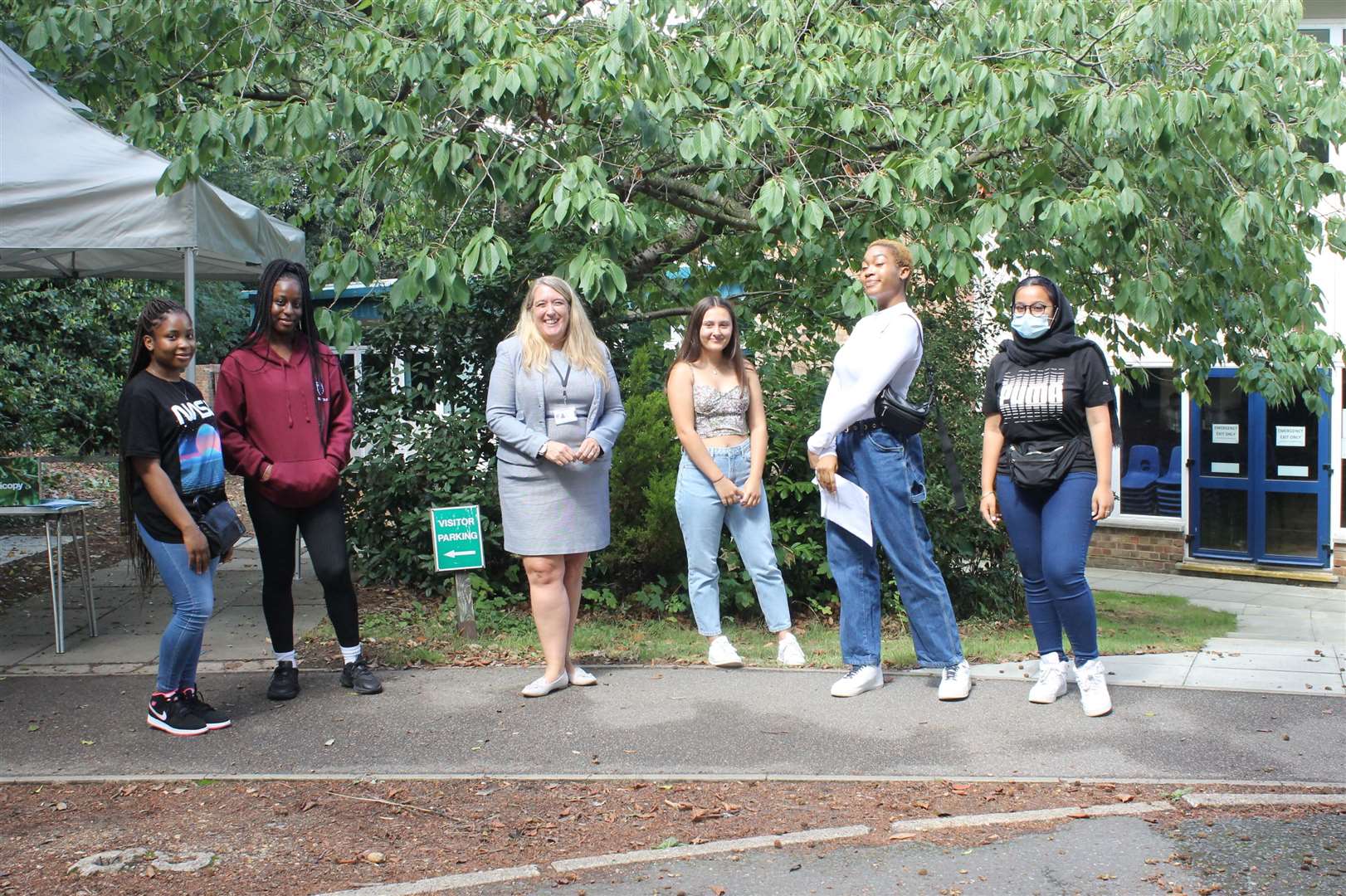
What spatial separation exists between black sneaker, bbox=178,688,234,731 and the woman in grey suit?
1.30 m

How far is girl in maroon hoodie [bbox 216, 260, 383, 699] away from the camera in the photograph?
5.40 metres

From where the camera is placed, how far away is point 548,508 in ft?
18.0

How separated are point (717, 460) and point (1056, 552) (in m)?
1.64

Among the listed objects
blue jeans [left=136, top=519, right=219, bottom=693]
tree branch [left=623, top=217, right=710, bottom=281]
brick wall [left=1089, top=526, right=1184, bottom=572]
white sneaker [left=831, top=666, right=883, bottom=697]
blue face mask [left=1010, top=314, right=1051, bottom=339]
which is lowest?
brick wall [left=1089, top=526, right=1184, bottom=572]

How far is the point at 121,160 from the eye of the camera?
6.48 m

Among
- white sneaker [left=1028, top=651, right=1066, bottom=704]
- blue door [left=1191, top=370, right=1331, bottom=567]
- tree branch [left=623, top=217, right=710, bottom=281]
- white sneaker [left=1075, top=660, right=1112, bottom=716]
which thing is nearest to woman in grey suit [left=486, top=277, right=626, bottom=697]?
white sneaker [left=1028, top=651, right=1066, bottom=704]

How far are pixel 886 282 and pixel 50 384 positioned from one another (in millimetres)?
12617

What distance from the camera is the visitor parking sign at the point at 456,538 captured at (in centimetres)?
661

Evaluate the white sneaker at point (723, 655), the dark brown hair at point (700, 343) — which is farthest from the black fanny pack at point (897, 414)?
the white sneaker at point (723, 655)

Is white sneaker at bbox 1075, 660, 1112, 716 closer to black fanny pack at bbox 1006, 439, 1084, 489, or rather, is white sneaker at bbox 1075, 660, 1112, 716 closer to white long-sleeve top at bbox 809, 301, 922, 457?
black fanny pack at bbox 1006, 439, 1084, 489

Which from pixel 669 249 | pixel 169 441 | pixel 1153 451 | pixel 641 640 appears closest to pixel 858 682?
pixel 641 640

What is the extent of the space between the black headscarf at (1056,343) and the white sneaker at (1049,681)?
101cm

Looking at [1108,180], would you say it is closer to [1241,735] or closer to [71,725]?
[1241,735]

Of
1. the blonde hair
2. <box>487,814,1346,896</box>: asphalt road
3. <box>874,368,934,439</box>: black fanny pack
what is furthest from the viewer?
the blonde hair
